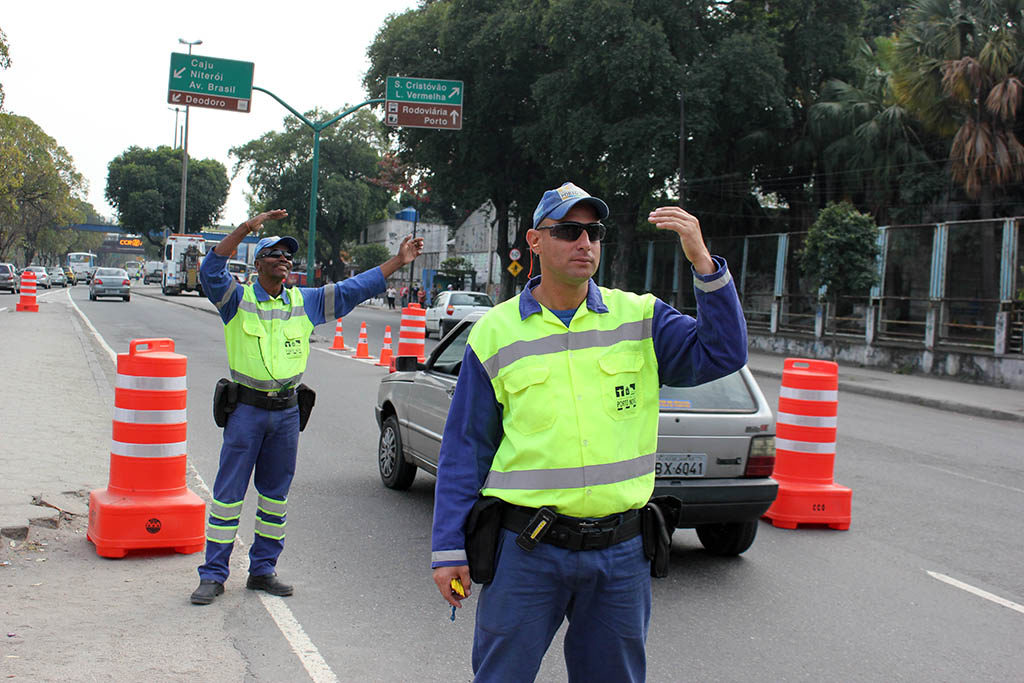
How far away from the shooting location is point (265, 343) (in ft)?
16.8

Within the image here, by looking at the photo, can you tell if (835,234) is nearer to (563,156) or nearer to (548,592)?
(563,156)

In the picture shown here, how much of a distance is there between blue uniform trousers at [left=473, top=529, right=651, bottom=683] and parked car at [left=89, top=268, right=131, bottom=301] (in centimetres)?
4504

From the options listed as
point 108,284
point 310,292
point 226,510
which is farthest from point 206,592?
point 108,284

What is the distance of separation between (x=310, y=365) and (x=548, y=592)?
52.1 ft

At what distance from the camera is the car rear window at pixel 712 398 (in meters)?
6.05

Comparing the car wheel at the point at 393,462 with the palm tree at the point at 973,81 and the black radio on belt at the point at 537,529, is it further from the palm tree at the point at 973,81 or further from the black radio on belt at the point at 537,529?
the palm tree at the point at 973,81

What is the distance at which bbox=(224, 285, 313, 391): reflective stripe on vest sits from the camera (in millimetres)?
5086

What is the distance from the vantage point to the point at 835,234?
22.8m

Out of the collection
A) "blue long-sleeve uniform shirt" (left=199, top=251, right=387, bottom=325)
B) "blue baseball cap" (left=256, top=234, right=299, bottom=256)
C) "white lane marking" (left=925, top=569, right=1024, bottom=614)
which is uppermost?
"blue baseball cap" (left=256, top=234, right=299, bottom=256)

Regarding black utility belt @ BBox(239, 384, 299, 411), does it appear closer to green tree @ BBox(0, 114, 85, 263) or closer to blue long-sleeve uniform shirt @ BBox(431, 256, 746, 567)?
blue long-sleeve uniform shirt @ BBox(431, 256, 746, 567)

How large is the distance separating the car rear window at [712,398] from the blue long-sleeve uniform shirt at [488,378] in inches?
124

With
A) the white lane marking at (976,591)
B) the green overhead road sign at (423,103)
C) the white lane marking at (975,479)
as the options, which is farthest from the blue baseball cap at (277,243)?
the green overhead road sign at (423,103)

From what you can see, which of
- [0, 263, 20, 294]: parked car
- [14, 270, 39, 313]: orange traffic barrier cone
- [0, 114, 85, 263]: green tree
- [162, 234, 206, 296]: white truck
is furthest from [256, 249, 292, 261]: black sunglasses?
[0, 263, 20, 294]: parked car

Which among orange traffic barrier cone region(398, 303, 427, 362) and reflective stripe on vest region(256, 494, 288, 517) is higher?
orange traffic barrier cone region(398, 303, 427, 362)
